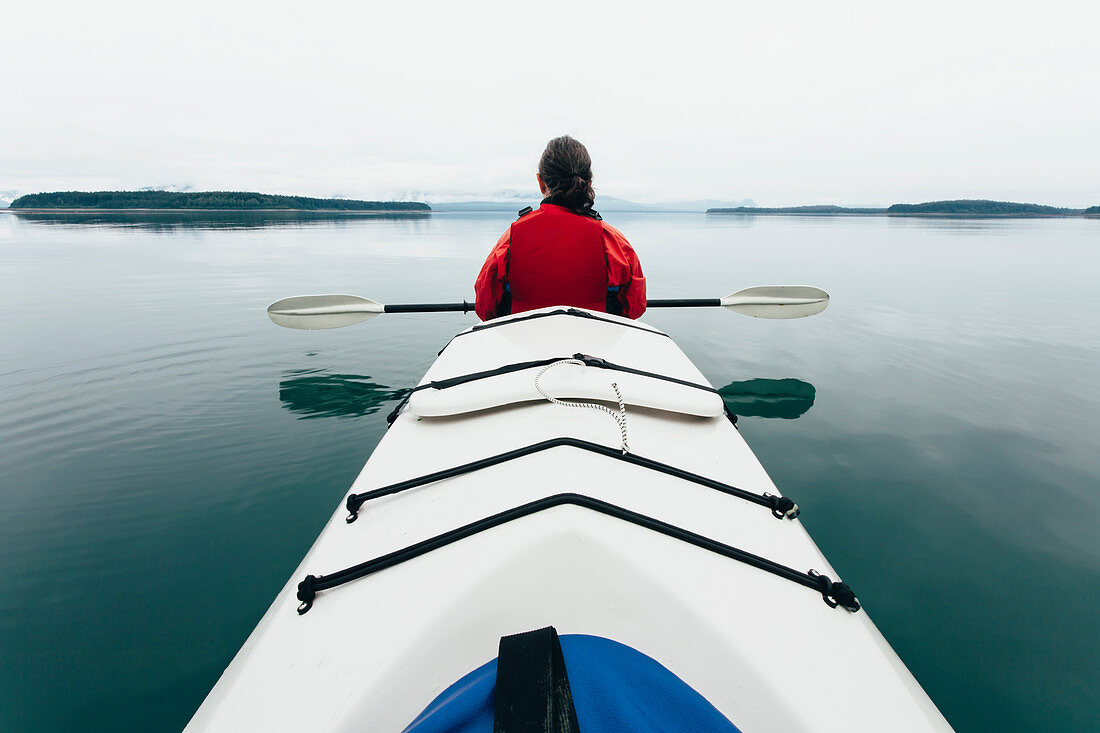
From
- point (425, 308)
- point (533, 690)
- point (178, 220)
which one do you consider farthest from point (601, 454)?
point (178, 220)

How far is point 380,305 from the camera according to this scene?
4.96m

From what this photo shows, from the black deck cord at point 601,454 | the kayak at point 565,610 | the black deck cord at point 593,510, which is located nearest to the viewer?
the kayak at point 565,610

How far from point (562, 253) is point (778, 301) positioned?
11.0ft

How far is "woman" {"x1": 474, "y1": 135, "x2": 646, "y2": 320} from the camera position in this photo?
2.82 metres

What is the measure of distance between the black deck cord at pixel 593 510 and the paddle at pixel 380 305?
12.4ft

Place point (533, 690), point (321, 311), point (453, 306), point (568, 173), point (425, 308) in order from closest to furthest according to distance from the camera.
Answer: point (533, 690) < point (568, 173) < point (453, 306) < point (425, 308) < point (321, 311)

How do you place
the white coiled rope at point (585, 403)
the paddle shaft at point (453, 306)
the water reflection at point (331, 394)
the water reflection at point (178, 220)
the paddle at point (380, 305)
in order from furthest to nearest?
the water reflection at point (178, 220)
the paddle at point (380, 305)
the paddle shaft at point (453, 306)
the water reflection at point (331, 394)
the white coiled rope at point (585, 403)

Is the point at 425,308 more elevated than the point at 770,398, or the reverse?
the point at 425,308

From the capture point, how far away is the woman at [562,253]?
111 inches

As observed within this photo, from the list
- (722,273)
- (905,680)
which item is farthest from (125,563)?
(722,273)

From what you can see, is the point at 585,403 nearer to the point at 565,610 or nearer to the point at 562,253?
the point at 565,610

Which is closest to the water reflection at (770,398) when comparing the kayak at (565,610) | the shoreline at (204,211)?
the kayak at (565,610)

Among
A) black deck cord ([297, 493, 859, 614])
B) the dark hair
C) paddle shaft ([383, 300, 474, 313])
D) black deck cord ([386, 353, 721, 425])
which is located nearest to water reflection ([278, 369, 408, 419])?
paddle shaft ([383, 300, 474, 313])

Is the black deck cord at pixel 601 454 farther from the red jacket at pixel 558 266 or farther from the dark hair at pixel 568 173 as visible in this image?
the dark hair at pixel 568 173
